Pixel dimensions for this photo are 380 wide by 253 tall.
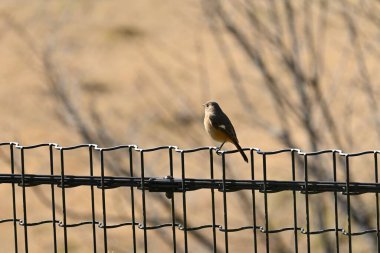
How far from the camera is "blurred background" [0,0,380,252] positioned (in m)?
12.1

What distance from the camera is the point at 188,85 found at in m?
22.0

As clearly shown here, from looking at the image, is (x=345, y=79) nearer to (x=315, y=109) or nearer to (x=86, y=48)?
(x=315, y=109)

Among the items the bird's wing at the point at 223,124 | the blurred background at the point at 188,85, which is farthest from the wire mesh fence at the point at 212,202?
the bird's wing at the point at 223,124

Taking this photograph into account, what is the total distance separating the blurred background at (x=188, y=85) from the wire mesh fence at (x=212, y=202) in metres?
0.11

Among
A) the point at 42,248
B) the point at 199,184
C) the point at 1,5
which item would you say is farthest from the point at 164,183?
the point at 1,5

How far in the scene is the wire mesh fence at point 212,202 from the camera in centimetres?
483

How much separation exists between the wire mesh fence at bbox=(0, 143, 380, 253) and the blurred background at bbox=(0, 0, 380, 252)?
0.11 meters

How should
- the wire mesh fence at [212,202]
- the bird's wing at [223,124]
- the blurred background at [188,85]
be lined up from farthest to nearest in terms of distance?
the blurred background at [188,85]
the bird's wing at [223,124]
the wire mesh fence at [212,202]

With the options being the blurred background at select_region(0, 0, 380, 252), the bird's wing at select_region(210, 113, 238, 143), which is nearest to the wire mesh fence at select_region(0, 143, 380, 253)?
the blurred background at select_region(0, 0, 380, 252)

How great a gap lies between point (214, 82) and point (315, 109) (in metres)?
9.35

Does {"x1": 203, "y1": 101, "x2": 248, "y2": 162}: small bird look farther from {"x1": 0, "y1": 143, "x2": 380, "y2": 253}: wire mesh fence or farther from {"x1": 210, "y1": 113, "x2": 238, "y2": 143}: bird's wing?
{"x1": 0, "y1": 143, "x2": 380, "y2": 253}: wire mesh fence

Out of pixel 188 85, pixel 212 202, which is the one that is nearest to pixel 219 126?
pixel 212 202

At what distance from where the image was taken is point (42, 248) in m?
16.3

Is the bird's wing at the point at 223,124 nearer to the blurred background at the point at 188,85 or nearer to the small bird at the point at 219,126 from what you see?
the small bird at the point at 219,126
